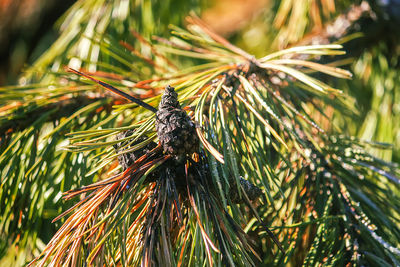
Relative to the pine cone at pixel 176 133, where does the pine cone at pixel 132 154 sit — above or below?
above

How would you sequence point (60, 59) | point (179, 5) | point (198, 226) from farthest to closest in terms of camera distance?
point (179, 5) < point (60, 59) < point (198, 226)

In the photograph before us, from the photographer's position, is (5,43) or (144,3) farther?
(5,43)

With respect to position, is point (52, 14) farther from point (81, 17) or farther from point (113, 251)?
point (113, 251)

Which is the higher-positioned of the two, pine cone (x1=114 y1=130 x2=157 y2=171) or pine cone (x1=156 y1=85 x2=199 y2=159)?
pine cone (x1=114 y1=130 x2=157 y2=171)

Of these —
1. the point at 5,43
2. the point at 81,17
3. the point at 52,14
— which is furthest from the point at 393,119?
the point at 5,43
